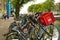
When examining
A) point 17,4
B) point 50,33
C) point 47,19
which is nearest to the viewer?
point 47,19

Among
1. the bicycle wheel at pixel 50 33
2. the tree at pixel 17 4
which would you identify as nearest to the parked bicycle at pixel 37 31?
the bicycle wheel at pixel 50 33

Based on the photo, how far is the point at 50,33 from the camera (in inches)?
241

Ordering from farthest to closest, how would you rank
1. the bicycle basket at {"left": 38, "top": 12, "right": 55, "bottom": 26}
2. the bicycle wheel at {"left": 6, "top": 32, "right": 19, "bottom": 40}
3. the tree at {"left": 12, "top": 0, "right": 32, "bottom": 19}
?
the tree at {"left": 12, "top": 0, "right": 32, "bottom": 19} < the bicycle wheel at {"left": 6, "top": 32, "right": 19, "bottom": 40} < the bicycle basket at {"left": 38, "top": 12, "right": 55, "bottom": 26}

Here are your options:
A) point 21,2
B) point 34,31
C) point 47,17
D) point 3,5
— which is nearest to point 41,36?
point 34,31

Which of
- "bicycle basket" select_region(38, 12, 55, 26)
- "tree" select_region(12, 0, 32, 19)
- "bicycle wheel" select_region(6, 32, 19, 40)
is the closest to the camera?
"bicycle basket" select_region(38, 12, 55, 26)

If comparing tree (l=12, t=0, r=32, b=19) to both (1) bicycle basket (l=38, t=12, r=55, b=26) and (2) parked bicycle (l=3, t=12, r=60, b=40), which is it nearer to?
(2) parked bicycle (l=3, t=12, r=60, b=40)

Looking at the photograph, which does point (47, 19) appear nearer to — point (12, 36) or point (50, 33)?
point (50, 33)

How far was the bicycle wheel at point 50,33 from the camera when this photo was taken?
5852mm

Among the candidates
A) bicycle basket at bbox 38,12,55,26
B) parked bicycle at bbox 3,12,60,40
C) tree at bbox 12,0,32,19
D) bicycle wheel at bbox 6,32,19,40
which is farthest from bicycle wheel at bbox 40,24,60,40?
tree at bbox 12,0,32,19

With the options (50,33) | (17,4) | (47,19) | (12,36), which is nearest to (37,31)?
(50,33)

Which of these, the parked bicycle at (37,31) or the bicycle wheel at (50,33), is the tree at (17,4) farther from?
the bicycle wheel at (50,33)

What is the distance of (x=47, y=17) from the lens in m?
5.85

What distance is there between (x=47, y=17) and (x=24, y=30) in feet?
3.36

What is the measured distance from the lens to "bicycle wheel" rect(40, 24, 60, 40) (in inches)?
230
